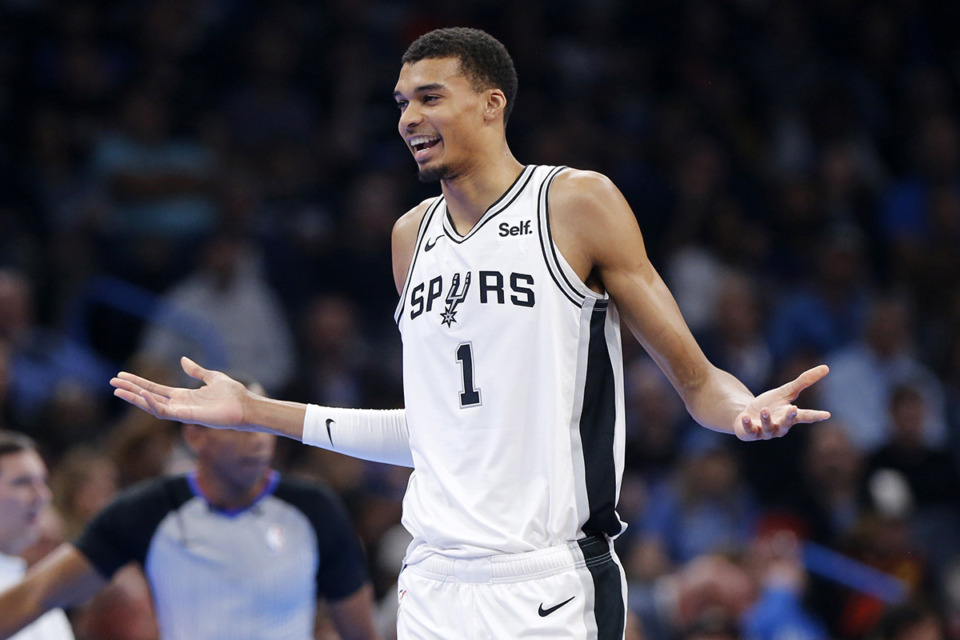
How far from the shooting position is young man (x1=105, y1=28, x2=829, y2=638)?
3.50m

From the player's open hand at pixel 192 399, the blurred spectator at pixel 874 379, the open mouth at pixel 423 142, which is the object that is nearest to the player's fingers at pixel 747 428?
the open mouth at pixel 423 142

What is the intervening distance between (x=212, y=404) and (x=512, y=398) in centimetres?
95

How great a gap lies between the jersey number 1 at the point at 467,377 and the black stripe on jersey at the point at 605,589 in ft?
1.63

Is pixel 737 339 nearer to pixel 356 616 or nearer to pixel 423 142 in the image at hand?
pixel 356 616

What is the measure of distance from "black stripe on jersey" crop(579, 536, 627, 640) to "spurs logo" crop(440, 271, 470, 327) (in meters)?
0.73

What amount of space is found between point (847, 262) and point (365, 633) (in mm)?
6437

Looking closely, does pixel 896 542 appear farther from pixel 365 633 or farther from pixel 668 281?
pixel 365 633

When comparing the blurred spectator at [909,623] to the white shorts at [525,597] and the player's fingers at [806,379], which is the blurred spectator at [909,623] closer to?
the white shorts at [525,597]

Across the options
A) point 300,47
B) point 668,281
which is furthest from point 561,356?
point 300,47

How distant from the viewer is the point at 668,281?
1027cm

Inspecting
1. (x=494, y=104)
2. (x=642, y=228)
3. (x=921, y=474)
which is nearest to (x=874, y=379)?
(x=921, y=474)

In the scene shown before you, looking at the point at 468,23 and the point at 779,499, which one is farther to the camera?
the point at 468,23

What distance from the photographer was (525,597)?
3461 millimetres

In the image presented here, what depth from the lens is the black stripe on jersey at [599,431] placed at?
3.60m
